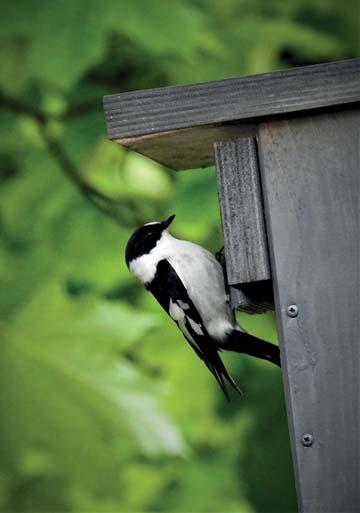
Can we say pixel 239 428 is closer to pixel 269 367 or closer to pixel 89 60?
pixel 269 367

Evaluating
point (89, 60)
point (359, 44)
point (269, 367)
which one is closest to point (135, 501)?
point (269, 367)

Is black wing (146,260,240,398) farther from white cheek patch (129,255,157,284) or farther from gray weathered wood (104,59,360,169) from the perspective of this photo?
gray weathered wood (104,59,360,169)

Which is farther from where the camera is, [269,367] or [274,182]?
[269,367]

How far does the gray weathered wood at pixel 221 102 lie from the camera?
203 centimetres

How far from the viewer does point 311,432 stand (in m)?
2.01

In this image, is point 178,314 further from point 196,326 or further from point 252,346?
point 252,346

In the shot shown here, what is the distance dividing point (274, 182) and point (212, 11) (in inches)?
66.1

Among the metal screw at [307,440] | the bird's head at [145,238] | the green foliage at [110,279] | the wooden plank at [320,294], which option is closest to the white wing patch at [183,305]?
the green foliage at [110,279]

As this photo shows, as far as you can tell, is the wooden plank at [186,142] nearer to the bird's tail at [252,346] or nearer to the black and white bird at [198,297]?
the black and white bird at [198,297]

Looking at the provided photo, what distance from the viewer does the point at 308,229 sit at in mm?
2047

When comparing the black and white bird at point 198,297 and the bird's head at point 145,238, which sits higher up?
the bird's head at point 145,238

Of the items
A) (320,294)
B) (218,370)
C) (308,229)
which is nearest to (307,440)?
(320,294)

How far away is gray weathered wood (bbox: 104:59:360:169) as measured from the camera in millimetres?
2027

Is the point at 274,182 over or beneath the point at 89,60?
beneath
